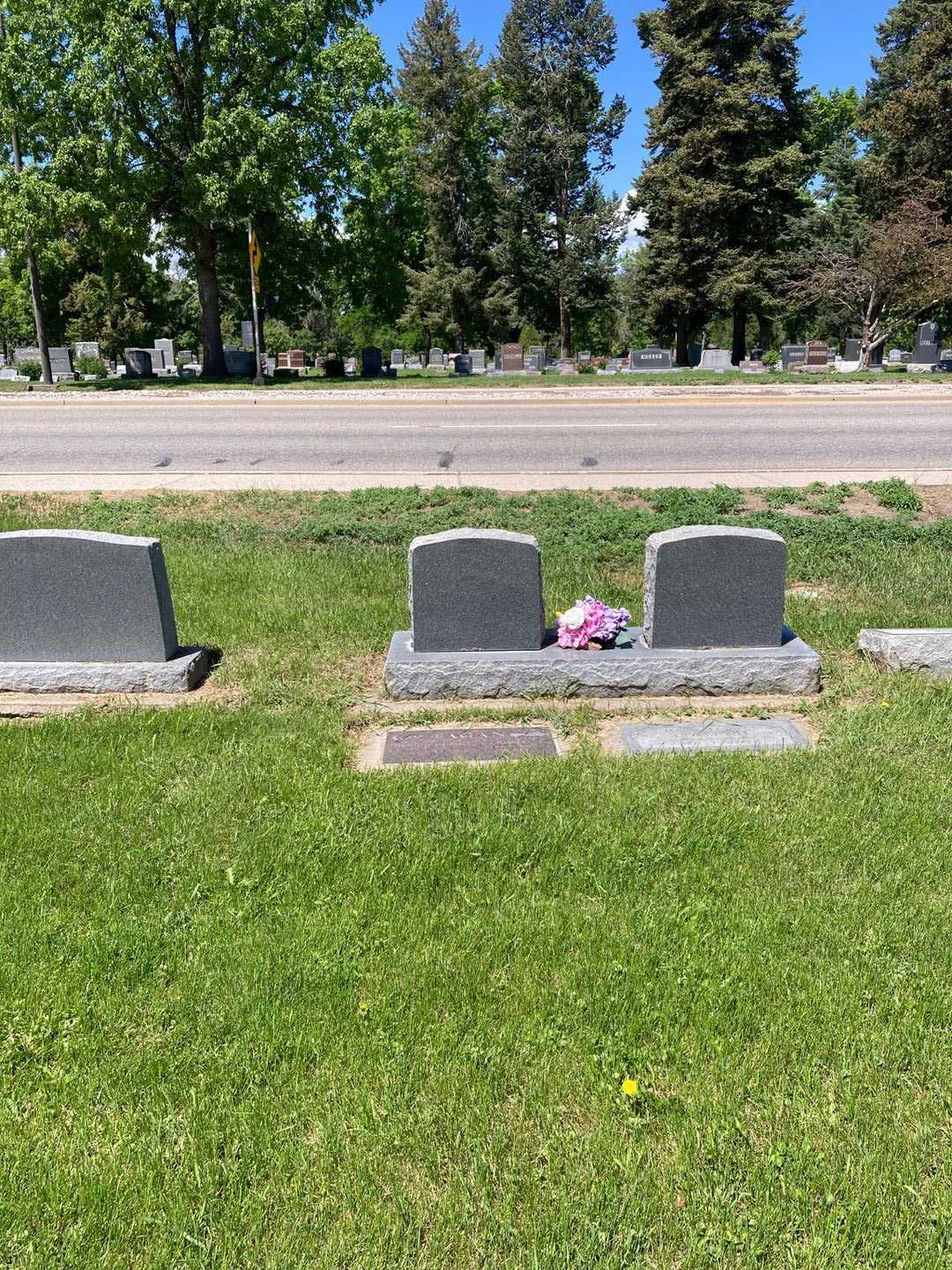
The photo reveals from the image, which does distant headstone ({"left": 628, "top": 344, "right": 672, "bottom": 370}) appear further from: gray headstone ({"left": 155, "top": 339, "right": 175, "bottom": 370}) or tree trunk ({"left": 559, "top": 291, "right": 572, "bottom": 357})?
gray headstone ({"left": 155, "top": 339, "right": 175, "bottom": 370})

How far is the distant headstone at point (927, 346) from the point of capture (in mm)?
40406

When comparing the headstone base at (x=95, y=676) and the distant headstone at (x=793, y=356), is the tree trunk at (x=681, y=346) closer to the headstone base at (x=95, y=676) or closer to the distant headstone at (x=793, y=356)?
the distant headstone at (x=793, y=356)

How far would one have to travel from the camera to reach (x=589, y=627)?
18.4 ft

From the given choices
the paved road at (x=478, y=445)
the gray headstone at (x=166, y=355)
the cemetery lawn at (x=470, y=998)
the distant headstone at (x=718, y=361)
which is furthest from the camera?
the gray headstone at (x=166, y=355)

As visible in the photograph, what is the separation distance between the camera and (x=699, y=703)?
5.51m

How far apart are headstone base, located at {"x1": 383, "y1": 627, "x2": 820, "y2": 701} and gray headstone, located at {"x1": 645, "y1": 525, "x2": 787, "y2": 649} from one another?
0.34 feet

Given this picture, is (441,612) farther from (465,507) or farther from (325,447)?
(325,447)

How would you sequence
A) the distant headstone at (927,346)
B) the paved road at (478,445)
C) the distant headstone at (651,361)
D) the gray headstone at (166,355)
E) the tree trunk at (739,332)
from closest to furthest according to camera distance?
1. the paved road at (478,445)
2. the distant headstone at (651,361)
3. the distant headstone at (927,346)
4. the tree trunk at (739,332)
5. the gray headstone at (166,355)

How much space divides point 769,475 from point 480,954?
886 centimetres

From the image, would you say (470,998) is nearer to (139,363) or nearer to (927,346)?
(139,363)

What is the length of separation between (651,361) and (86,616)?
37508 millimetres

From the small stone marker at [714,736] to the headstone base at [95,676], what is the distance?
8.77 feet

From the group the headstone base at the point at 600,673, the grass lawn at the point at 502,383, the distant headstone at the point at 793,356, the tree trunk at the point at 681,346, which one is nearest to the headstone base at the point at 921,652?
the headstone base at the point at 600,673

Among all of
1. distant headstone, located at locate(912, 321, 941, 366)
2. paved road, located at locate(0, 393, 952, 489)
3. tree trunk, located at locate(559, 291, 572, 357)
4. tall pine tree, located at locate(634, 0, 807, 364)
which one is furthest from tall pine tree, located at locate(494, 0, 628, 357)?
paved road, located at locate(0, 393, 952, 489)
